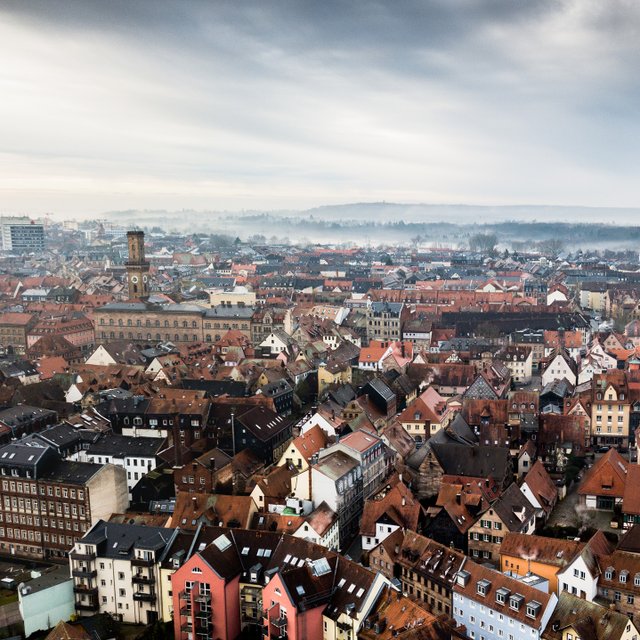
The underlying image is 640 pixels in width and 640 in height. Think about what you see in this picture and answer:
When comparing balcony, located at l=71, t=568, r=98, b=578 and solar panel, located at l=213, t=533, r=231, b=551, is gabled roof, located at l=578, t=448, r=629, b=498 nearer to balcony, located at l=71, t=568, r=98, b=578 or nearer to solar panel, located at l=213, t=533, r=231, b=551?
solar panel, located at l=213, t=533, r=231, b=551

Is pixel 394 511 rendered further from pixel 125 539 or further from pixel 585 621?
pixel 125 539

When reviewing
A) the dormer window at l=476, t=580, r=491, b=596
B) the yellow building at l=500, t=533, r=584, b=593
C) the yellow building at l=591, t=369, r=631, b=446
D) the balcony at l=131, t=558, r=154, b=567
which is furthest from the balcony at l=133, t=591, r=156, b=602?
the yellow building at l=591, t=369, r=631, b=446

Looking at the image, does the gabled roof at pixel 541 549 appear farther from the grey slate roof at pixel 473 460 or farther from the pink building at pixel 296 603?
the grey slate roof at pixel 473 460

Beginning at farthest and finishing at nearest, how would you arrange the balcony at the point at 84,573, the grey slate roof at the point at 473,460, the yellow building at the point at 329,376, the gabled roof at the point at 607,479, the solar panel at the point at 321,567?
the yellow building at the point at 329,376
the grey slate roof at the point at 473,460
the gabled roof at the point at 607,479
the balcony at the point at 84,573
the solar panel at the point at 321,567

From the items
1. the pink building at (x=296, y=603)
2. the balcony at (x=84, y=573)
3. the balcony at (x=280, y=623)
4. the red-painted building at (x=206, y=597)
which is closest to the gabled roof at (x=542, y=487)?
the pink building at (x=296, y=603)

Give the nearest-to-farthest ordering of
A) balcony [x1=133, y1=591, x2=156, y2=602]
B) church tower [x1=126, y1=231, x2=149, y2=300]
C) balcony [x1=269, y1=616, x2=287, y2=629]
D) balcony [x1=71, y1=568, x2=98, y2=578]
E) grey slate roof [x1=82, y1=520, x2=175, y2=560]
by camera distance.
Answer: balcony [x1=269, y1=616, x2=287, y2=629] < balcony [x1=133, y1=591, x2=156, y2=602] < grey slate roof [x1=82, y1=520, x2=175, y2=560] < balcony [x1=71, y1=568, x2=98, y2=578] < church tower [x1=126, y1=231, x2=149, y2=300]

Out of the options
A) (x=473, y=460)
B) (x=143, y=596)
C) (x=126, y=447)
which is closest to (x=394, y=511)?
(x=473, y=460)
